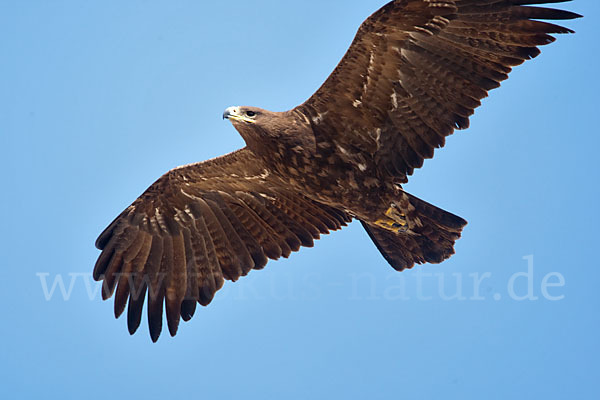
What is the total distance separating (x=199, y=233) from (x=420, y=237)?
3366mm

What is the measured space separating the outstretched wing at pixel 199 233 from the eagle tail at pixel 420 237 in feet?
2.67

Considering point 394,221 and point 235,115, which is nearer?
point 235,115

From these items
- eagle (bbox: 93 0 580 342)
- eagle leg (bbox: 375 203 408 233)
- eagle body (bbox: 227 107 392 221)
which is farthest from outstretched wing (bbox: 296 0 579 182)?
eagle leg (bbox: 375 203 408 233)

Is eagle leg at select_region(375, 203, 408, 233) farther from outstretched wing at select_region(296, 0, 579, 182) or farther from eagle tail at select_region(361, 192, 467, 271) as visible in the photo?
outstretched wing at select_region(296, 0, 579, 182)

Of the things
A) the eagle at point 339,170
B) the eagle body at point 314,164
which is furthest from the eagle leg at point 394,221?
the eagle body at point 314,164

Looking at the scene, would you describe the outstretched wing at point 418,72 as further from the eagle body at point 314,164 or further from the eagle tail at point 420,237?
the eagle tail at point 420,237

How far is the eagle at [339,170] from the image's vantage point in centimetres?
969

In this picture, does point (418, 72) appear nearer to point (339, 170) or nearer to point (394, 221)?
point (339, 170)

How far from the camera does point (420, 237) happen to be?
11.3 meters

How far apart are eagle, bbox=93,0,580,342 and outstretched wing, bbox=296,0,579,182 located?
0.01 meters

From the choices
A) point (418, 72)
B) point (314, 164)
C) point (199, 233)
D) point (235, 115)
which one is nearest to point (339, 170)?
point (314, 164)

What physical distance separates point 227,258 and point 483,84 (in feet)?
15.1

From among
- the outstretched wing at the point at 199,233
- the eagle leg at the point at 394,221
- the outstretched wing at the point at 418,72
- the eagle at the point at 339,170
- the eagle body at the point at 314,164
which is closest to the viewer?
the outstretched wing at the point at 418,72

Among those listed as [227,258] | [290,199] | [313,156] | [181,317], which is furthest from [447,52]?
[181,317]
